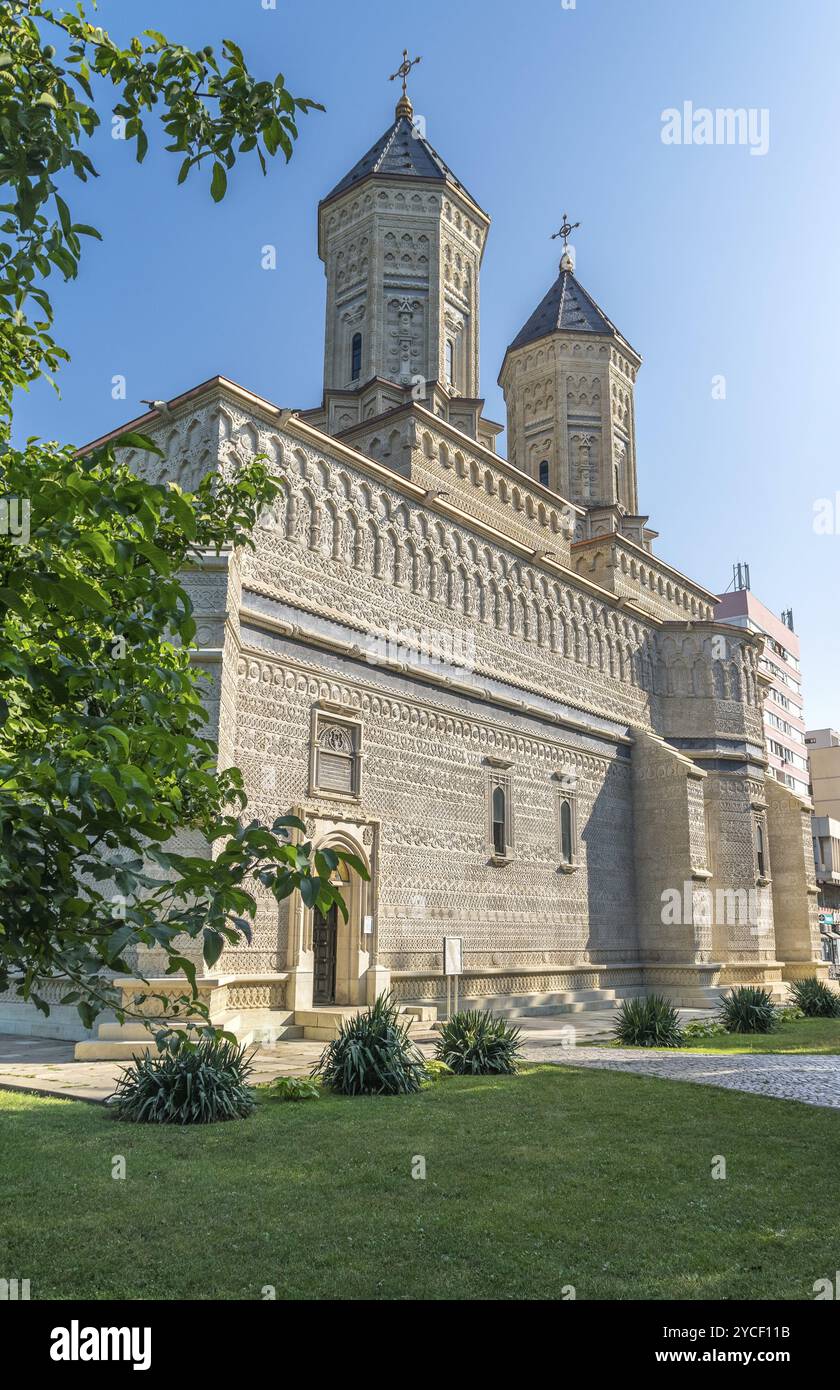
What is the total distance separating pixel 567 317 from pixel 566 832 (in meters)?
17.5

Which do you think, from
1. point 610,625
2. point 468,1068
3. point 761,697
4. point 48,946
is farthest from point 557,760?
point 48,946

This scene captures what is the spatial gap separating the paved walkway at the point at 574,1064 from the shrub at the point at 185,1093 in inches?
30.1

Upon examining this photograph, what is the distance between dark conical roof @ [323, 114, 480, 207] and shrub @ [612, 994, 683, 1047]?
1972cm

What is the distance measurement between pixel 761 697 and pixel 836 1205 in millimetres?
23651

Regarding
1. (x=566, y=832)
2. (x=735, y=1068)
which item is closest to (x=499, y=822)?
(x=566, y=832)

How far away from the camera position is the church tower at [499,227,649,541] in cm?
2897

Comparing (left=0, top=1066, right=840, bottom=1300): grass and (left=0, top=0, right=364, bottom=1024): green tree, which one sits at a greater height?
(left=0, top=0, right=364, bottom=1024): green tree

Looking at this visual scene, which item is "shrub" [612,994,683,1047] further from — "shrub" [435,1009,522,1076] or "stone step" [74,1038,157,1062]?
"stone step" [74,1038,157,1062]

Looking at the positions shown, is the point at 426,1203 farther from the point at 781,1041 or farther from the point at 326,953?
the point at 781,1041

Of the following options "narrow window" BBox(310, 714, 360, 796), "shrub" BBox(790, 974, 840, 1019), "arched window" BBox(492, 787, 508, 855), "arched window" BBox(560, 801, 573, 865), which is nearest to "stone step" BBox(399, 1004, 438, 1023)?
"narrow window" BBox(310, 714, 360, 796)

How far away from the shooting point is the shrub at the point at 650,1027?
14258 mm

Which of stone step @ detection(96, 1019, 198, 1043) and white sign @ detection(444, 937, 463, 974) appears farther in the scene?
white sign @ detection(444, 937, 463, 974)

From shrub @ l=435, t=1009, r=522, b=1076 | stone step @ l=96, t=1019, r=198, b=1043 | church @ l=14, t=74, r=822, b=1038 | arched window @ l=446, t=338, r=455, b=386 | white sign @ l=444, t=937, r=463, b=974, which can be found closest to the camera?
shrub @ l=435, t=1009, r=522, b=1076
